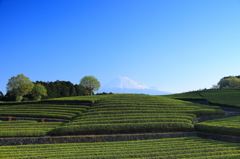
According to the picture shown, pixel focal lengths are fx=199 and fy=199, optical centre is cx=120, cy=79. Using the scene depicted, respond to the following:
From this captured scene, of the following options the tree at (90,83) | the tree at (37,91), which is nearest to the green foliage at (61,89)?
the tree at (37,91)

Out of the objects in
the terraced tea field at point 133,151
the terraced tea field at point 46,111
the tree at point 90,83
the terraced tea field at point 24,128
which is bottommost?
the terraced tea field at point 133,151

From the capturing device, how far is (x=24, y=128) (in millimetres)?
22875

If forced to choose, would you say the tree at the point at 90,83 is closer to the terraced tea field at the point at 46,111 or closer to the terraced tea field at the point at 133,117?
the terraced tea field at the point at 133,117

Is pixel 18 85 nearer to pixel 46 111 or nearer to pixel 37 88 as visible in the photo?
pixel 37 88

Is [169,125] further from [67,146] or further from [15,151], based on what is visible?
[15,151]

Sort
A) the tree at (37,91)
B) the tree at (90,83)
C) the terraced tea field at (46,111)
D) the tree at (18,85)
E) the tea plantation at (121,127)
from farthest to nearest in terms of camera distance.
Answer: the tree at (90,83), the tree at (37,91), the tree at (18,85), the terraced tea field at (46,111), the tea plantation at (121,127)

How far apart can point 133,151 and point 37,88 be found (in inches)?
1540

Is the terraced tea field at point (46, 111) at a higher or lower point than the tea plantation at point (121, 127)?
higher

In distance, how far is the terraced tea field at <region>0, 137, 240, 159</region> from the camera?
15.2 metres

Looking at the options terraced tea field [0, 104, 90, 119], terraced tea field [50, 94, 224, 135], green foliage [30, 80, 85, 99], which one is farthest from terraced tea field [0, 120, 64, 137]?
green foliage [30, 80, 85, 99]

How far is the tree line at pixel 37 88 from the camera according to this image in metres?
45.2

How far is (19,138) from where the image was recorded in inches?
816

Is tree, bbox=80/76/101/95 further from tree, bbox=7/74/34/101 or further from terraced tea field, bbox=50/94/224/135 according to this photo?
terraced tea field, bbox=50/94/224/135

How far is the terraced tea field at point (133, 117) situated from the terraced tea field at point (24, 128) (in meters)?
1.75
